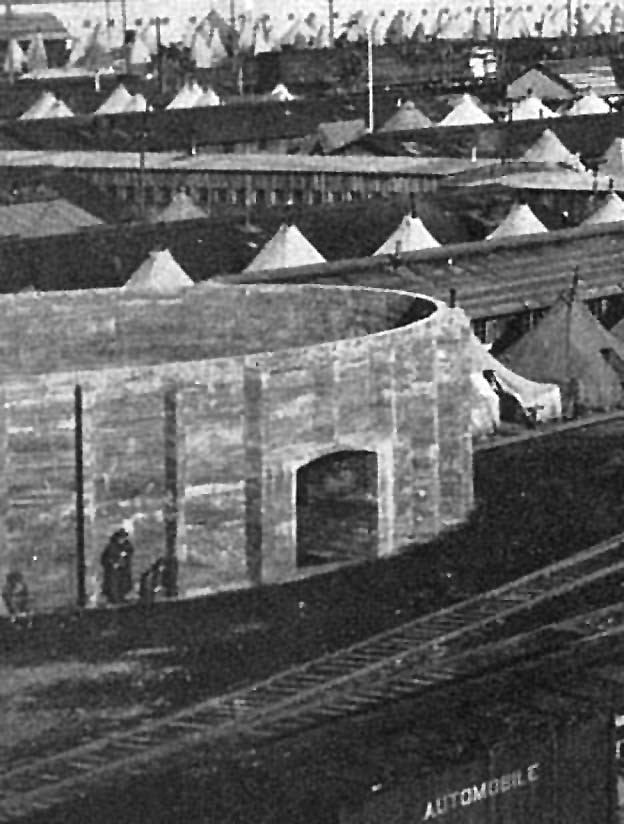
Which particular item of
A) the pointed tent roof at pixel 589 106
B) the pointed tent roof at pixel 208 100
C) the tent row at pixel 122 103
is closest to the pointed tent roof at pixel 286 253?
the tent row at pixel 122 103

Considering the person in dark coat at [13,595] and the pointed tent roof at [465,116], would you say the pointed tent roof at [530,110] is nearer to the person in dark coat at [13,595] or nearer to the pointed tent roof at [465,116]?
the pointed tent roof at [465,116]

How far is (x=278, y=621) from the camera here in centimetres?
4397

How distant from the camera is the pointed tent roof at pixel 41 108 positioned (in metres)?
134

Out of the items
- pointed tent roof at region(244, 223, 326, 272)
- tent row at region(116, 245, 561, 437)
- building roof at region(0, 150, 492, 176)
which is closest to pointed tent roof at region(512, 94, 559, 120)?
building roof at region(0, 150, 492, 176)

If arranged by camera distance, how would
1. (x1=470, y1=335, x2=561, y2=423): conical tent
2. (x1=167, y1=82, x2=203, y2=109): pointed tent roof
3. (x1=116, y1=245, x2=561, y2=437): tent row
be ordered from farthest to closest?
(x1=167, y1=82, x2=203, y2=109): pointed tent roof < (x1=470, y1=335, x2=561, y2=423): conical tent < (x1=116, y1=245, x2=561, y2=437): tent row

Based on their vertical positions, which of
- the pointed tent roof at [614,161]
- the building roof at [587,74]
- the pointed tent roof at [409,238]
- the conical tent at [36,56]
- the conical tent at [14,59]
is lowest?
the conical tent at [36,56]

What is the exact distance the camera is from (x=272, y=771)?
32.3m

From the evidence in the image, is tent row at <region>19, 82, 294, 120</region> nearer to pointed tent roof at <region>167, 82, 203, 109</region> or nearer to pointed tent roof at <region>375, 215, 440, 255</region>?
pointed tent roof at <region>167, 82, 203, 109</region>

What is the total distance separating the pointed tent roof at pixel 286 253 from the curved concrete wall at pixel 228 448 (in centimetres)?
2462

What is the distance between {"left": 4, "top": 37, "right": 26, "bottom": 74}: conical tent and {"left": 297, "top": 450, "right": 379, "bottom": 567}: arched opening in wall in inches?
4751

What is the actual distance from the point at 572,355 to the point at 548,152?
45950 mm

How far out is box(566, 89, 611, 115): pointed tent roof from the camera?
133 m

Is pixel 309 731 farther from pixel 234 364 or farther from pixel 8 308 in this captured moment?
pixel 8 308

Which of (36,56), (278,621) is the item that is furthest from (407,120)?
(278,621)
